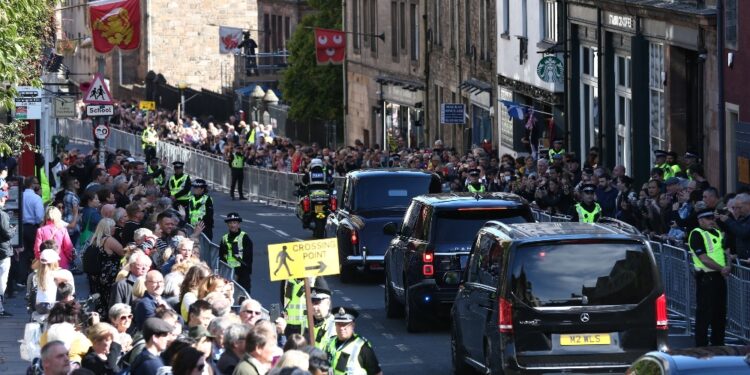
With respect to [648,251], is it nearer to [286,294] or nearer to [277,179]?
[286,294]

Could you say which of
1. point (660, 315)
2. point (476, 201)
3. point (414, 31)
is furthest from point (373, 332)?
point (414, 31)

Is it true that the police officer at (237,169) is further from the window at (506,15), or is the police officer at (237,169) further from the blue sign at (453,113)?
the window at (506,15)

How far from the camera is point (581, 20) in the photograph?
40.6 metres

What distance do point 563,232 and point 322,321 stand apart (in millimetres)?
2436

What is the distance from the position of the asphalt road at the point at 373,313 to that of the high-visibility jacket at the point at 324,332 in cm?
382

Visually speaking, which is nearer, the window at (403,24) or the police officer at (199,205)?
the police officer at (199,205)

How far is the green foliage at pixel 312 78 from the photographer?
7012 cm

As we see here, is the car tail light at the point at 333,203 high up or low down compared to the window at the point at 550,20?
down

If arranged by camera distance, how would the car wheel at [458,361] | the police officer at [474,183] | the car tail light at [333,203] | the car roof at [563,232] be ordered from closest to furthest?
the car roof at [563,232], the car wheel at [458,361], the police officer at [474,183], the car tail light at [333,203]

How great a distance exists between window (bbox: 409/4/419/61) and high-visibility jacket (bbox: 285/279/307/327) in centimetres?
4157

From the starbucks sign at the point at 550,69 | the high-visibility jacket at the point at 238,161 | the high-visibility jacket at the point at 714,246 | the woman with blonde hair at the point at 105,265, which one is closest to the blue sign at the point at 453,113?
the high-visibility jacket at the point at 238,161

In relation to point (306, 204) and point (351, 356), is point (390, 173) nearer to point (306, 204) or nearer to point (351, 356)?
point (306, 204)

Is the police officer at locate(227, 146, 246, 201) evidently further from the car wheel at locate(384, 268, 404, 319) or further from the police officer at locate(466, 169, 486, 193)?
the car wheel at locate(384, 268, 404, 319)

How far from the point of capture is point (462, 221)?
69.6 feet
